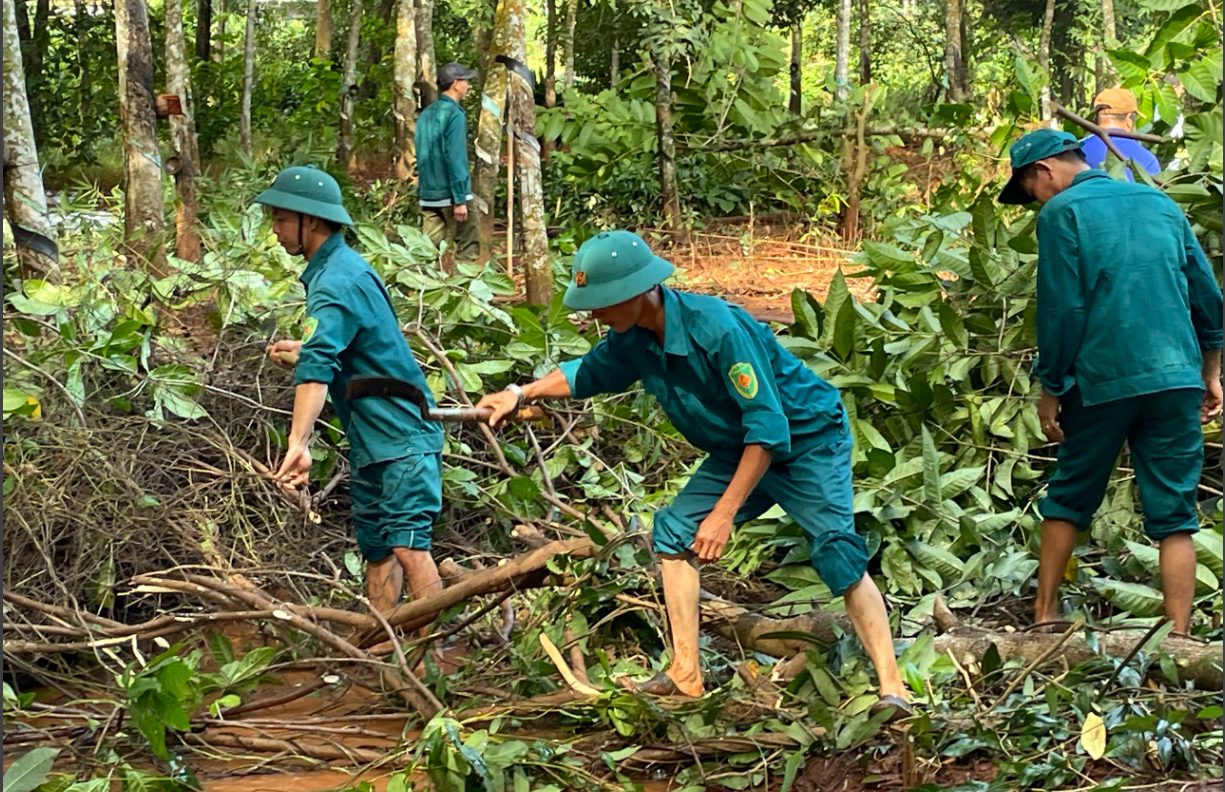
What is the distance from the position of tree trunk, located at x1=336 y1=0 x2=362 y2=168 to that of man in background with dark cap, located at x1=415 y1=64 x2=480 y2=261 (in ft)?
18.8

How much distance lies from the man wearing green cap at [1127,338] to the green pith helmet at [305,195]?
2.41 metres

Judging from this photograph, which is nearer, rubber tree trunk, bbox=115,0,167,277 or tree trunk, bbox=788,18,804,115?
rubber tree trunk, bbox=115,0,167,277

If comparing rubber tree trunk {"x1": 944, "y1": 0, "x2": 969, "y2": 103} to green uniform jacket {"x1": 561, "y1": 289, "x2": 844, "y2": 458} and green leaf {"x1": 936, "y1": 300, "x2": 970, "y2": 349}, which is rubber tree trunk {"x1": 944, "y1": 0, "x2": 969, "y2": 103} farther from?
green uniform jacket {"x1": 561, "y1": 289, "x2": 844, "y2": 458}

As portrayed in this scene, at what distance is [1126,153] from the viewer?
556cm

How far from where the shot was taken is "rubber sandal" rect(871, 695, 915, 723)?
3.42m

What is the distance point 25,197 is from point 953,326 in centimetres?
425

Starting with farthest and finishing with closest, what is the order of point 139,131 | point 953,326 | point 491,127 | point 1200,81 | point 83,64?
point 83,64 → point 491,127 → point 139,131 → point 953,326 → point 1200,81

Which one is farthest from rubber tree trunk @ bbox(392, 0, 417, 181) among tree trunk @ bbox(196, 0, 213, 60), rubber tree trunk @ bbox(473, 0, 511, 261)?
tree trunk @ bbox(196, 0, 213, 60)

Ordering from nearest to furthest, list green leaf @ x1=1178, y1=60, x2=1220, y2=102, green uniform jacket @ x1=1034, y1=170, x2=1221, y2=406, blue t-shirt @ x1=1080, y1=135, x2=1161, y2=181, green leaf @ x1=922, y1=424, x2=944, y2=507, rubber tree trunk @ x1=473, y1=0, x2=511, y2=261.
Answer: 1. green uniform jacket @ x1=1034, y1=170, x2=1221, y2=406
2. green leaf @ x1=922, y1=424, x2=944, y2=507
3. green leaf @ x1=1178, y1=60, x2=1220, y2=102
4. blue t-shirt @ x1=1080, y1=135, x2=1161, y2=181
5. rubber tree trunk @ x1=473, y1=0, x2=511, y2=261

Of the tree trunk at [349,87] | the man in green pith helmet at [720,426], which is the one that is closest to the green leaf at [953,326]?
the man in green pith helmet at [720,426]

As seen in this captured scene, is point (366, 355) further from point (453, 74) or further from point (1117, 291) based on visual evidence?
point (453, 74)

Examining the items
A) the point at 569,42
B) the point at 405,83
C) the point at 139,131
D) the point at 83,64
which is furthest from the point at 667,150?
the point at 83,64

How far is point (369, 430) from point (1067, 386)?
2410mm

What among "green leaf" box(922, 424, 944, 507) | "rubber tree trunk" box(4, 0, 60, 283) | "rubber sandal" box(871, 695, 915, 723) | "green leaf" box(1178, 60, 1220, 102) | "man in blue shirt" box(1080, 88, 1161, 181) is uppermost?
"green leaf" box(1178, 60, 1220, 102)
